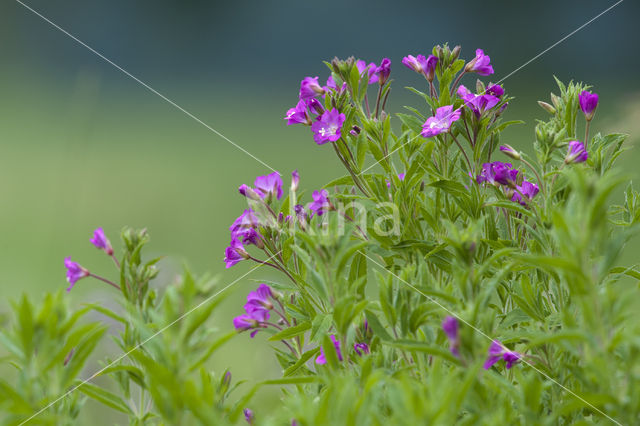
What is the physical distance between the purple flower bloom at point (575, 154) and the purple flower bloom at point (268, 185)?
0.54 m

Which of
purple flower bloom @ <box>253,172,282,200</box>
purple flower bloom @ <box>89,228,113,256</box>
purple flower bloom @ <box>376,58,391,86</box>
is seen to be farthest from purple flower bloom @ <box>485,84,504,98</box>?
purple flower bloom @ <box>89,228,113,256</box>

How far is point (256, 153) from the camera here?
17.5 ft

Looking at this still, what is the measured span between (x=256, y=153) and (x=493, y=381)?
4771 mm

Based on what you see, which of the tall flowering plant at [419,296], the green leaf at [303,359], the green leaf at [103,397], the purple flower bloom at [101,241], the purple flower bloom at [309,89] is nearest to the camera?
the tall flowering plant at [419,296]

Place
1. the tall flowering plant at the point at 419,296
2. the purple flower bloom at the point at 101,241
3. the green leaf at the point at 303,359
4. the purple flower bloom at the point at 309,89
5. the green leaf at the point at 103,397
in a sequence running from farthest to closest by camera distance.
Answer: the purple flower bloom at the point at 309,89 → the purple flower bloom at the point at 101,241 → the green leaf at the point at 303,359 → the green leaf at the point at 103,397 → the tall flowering plant at the point at 419,296

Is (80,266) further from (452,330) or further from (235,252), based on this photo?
(452,330)

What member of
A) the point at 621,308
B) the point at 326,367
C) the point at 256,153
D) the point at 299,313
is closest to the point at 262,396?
the point at 299,313

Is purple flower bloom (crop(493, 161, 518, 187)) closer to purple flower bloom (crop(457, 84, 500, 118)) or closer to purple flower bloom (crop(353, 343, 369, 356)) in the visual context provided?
purple flower bloom (crop(457, 84, 500, 118))

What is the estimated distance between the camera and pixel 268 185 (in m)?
1.18

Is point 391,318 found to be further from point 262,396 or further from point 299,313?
point 262,396

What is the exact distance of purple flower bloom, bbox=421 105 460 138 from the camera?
3.56ft

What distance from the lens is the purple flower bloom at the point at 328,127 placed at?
3.61ft

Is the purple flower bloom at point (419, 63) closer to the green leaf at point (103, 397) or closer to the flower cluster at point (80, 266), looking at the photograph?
the flower cluster at point (80, 266)

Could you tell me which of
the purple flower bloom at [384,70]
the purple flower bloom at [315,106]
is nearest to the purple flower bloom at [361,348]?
the purple flower bloom at [315,106]
